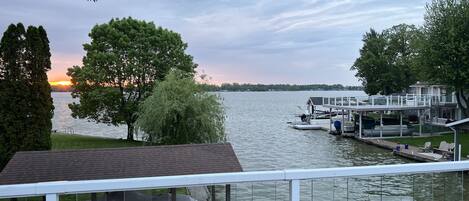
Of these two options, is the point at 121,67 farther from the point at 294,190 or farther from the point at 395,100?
the point at 294,190

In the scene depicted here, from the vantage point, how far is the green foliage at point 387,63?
228ft

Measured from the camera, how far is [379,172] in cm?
304

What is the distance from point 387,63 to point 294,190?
7105cm

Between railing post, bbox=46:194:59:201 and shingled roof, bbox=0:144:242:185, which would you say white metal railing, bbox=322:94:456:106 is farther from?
railing post, bbox=46:194:59:201

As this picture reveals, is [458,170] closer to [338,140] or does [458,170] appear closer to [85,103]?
[85,103]

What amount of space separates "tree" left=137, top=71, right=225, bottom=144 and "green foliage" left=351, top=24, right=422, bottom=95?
4533cm

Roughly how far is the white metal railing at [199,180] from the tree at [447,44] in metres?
42.6

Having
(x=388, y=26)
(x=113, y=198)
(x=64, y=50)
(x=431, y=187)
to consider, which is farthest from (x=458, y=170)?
(x=388, y=26)

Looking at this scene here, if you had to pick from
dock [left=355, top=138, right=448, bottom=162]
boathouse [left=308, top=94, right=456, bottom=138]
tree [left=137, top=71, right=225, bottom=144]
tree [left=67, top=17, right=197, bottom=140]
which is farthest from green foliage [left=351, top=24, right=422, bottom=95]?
tree [left=137, top=71, right=225, bottom=144]

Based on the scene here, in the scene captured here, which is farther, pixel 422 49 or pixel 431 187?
pixel 422 49

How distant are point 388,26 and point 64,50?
52470 mm

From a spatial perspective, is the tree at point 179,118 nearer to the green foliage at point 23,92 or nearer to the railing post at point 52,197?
the green foliage at point 23,92


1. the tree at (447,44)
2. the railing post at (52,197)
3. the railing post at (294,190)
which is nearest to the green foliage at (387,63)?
the tree at (447,44)

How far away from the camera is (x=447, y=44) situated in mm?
41969
